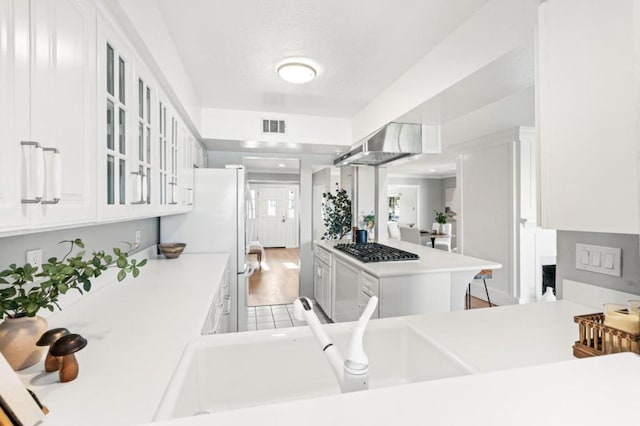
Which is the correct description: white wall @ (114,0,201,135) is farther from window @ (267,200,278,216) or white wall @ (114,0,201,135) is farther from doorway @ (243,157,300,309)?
window @ (267,200,278,216)

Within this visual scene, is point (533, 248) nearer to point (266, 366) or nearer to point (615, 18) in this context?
point (615, 18)

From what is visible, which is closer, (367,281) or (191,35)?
(191,35)

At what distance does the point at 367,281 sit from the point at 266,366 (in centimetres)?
154

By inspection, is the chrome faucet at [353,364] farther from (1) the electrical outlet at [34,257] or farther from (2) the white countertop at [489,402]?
(1) the electrical outlet at [34,257]

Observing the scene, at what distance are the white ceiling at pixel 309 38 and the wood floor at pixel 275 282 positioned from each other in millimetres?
2941

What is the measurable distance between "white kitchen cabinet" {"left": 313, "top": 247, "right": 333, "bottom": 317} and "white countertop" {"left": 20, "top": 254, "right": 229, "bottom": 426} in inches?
73.1

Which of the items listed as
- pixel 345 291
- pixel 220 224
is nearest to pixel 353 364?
pixel 345 291

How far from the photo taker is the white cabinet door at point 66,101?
31.7 inches

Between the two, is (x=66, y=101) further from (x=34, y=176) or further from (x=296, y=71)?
(x=296, y=71)

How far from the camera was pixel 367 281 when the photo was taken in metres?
2.46

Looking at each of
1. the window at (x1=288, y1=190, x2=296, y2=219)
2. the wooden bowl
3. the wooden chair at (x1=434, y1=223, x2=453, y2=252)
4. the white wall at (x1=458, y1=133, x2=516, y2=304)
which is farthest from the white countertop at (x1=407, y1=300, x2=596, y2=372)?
the window at (x1=288, y1=190, x2=296, y2=219)

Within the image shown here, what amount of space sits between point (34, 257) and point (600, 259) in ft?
7.56

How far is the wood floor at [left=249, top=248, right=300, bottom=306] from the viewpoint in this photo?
4595mm

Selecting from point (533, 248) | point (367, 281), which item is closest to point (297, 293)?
point (367, 281)
